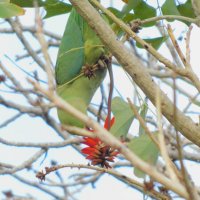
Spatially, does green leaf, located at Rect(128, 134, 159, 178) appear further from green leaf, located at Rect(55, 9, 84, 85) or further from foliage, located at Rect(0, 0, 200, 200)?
green leaf, located at Rect(55, 9, 84, 85)

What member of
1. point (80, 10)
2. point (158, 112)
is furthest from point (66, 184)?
point (158, 112)

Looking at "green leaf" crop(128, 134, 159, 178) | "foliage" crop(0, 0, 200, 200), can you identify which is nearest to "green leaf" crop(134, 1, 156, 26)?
"foliage" crop(0, 0, 200, 200)

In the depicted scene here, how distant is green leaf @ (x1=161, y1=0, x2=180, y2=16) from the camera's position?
4.42ft

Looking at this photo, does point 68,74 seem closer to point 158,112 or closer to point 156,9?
point 156,9

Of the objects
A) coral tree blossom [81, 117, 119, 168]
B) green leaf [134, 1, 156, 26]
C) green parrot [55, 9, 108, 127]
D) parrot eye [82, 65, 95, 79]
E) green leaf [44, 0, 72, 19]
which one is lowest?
coral tree blossom [81, 117, 119, 168]

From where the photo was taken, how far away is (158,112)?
2.42 feet

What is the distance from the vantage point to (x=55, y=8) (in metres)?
1.38

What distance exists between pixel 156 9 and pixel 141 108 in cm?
→ 26

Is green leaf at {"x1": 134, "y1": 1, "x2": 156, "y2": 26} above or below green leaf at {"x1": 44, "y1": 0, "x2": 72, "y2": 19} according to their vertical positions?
above

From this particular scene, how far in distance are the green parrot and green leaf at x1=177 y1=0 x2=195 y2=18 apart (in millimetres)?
200

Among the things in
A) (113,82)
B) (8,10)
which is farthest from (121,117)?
(8,10)

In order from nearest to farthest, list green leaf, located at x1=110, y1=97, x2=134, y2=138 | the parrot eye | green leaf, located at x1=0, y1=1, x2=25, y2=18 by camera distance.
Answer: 1. green leaf, located at x1=0, y1=1, x2=25, y2=18
2. green leaf, located at x1=110, y1=97, x2=134, y2=138
3. the parrot eye

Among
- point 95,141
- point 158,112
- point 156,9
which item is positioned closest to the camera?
point 158,112

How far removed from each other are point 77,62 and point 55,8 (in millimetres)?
137
